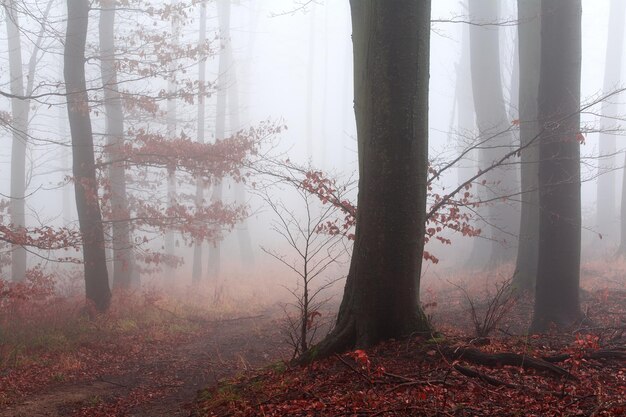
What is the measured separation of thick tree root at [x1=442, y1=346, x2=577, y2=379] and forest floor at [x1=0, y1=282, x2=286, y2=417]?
2.82 meters

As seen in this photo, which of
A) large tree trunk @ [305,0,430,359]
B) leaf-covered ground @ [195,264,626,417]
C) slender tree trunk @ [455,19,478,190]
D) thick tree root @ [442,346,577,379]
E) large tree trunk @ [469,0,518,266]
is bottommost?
leaf-covered ground @ [195,264,626,417]

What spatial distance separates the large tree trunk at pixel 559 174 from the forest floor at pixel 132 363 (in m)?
4.51

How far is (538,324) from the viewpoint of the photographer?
8.46 meters

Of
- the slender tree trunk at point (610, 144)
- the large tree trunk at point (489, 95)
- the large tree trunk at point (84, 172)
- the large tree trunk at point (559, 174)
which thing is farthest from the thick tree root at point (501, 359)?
the slender tree trunk at point (610, 144)

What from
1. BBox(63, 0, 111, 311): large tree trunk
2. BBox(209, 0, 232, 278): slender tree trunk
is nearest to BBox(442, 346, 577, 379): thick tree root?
BBox(63, 0, 111, 311): large tree trunk

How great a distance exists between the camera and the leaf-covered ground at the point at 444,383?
4.11 metres

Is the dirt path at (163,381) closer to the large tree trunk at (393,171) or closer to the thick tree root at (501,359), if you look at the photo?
the large tree trunk at (393,171)

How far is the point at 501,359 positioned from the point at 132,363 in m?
6.30

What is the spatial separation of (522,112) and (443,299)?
466cm

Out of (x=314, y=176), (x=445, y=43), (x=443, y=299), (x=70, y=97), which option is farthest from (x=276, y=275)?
(x=445, y=43)

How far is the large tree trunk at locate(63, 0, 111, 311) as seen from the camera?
39.3ft

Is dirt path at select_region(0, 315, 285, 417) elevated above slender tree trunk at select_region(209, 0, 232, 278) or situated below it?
below

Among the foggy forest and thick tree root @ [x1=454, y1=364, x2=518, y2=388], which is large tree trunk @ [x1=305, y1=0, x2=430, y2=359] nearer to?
the foggy forest

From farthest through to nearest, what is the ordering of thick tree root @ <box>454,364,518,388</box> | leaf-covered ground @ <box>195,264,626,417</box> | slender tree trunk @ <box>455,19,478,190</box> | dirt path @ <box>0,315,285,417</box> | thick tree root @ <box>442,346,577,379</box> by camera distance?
slender tree trunk @ <box>455,19,478,190</box>, dirt path @ <box>0,315,285,417</box>, thick tree root @ <box>442,346,577,379</box>, thick tree root @ <box>454,364,518,388</box>, leaf-covered ground @ <box>195,264,626,417</box>
